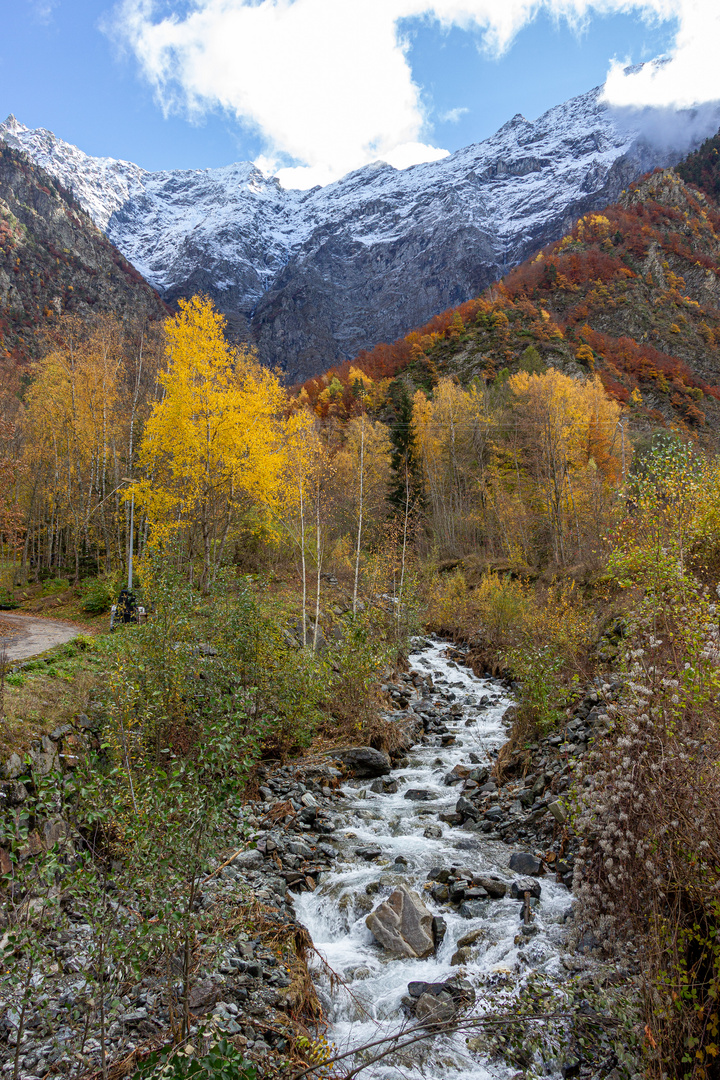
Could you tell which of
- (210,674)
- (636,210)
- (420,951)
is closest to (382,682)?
(210,674)

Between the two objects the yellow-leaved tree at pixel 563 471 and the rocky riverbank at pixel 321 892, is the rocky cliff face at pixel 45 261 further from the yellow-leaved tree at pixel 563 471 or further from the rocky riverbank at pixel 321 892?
the rocky riverbank at pixel 321 892

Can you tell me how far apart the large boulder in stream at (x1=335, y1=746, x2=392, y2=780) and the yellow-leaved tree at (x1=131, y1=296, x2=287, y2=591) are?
580 cm

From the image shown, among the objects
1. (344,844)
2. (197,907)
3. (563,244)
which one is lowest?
(344,844)

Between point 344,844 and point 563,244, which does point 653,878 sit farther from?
point 563,244

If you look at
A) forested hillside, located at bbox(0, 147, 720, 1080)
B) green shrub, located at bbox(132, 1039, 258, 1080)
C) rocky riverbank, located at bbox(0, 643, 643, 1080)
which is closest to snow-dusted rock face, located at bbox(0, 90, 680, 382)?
forested hillside, located at bbox(0, 147, 720, 1080)

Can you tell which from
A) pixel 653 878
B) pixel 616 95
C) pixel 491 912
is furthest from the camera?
pixel 616 95

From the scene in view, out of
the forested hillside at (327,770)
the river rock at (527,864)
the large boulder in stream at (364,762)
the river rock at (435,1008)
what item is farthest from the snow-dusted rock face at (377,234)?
the river rock at (435,1008)

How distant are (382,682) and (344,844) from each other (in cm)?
611

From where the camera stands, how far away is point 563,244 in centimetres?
6725

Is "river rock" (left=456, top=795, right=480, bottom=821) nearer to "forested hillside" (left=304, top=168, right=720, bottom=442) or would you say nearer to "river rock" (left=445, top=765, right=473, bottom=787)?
"river rock" (left=445, top=765, right=473, bottom=787)

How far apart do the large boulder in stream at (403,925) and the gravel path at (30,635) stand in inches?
230

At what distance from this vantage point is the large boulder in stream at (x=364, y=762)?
28.7 ft

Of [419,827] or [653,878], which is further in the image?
[419,827]

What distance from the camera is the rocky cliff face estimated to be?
6538 centimetres
